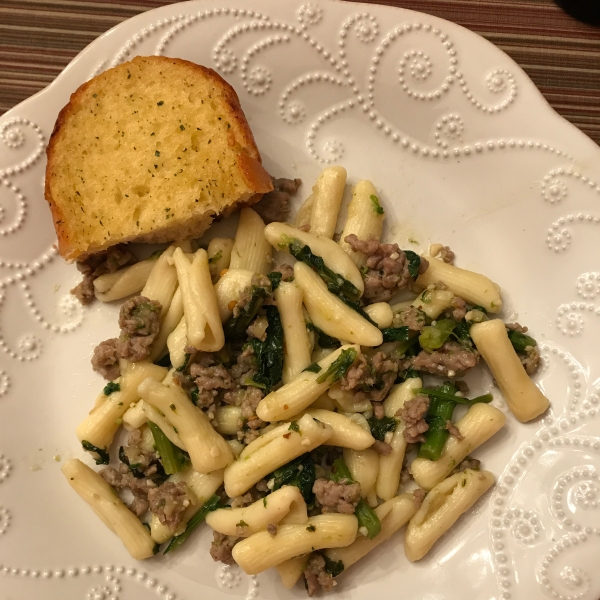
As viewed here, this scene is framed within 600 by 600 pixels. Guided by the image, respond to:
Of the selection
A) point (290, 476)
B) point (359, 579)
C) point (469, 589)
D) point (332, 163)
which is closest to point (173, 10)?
point (332, 163)

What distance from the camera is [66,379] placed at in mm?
2199

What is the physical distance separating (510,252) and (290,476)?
1272 mm

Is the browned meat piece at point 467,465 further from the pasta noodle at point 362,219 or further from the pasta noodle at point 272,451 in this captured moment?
the pasta noodle at point 362,219

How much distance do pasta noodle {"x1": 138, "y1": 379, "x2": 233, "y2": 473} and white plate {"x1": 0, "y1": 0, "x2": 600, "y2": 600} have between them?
0.40 meters

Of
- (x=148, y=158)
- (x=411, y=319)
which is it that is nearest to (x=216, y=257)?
(x=148, y=158)

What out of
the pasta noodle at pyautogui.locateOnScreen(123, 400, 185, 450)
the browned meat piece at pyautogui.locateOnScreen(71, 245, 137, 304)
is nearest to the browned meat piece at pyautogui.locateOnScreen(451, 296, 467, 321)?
the pasta noodle at pyautogui.locateOnScreen(123, 400, 185, 450)

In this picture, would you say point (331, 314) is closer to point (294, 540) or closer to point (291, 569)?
point (294, 540)

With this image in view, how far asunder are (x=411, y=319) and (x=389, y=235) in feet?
1.41

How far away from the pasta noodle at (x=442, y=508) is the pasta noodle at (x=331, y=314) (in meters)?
0.61

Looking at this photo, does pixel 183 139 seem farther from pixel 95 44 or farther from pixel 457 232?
pixel 457 232

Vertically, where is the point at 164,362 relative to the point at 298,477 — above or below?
above

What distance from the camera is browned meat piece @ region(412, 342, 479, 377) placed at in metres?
1.97

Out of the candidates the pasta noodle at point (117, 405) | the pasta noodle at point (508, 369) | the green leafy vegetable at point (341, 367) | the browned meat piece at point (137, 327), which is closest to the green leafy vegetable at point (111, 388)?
the pasta noodle at point (117, 405)

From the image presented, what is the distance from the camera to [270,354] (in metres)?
1.98
